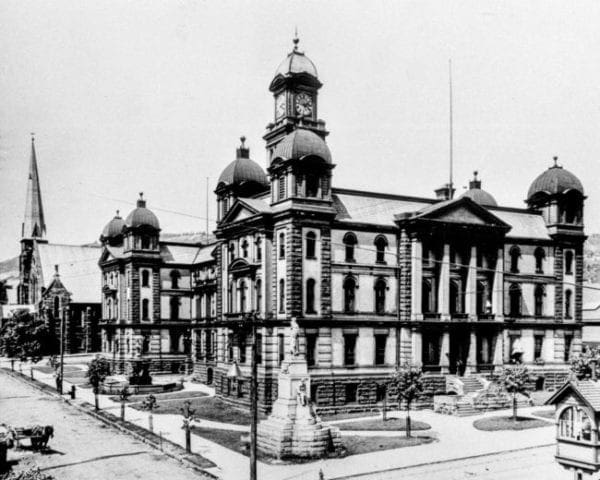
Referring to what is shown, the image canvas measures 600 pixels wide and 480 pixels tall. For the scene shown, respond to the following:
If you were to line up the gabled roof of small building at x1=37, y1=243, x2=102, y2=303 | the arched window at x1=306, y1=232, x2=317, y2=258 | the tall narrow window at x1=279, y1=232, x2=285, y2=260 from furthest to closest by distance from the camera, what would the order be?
the gabled roof of small building at x1=37, y1=243, x2=102, y2=303, the tall narrow window at x1=279, y1=232, x2=285, y2=260, the arched window at x1=306, y1=232, x2=317, y2=258

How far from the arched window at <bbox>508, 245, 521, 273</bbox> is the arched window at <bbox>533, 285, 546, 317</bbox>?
2.55 meters

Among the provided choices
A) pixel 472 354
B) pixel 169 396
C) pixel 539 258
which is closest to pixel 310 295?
pixel 472 354

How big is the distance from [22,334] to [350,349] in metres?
49.2

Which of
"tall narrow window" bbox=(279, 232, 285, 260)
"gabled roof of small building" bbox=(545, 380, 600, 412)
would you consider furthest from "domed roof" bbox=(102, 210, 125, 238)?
"gabled roof of small building" bbox=(545, 380, 600, 412)

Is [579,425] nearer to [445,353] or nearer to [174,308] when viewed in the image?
[445,353]

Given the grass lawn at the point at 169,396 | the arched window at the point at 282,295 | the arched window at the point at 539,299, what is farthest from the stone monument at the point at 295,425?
the arched window at the point at 539,299

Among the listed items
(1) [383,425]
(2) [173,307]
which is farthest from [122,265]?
(1) [383,425]

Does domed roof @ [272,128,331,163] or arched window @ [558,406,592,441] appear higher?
domed roof @ [272,128,331,163]

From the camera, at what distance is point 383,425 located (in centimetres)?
4231

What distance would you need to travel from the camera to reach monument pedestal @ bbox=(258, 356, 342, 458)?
3350cm

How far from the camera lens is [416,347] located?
167 ft

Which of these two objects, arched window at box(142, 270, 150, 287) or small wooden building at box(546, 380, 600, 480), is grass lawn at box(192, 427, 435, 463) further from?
arched window at box(142, 270, 150, 287)

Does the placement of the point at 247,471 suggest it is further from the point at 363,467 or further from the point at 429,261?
the point at 429,261

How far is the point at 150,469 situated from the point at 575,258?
39662 millimetres
